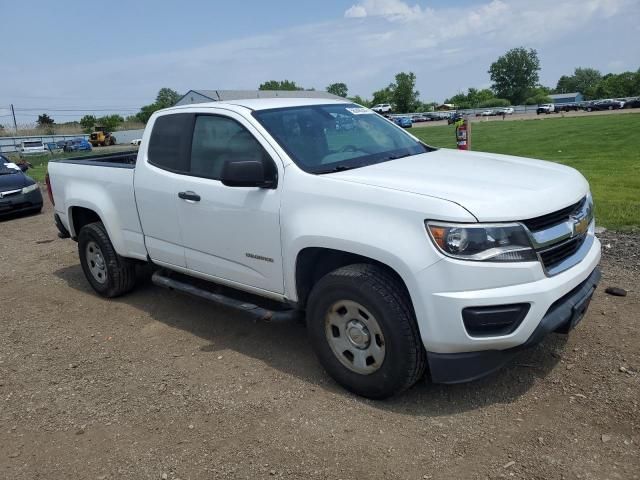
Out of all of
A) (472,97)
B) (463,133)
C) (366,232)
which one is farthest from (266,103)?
(472,97)

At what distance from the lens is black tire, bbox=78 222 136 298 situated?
5.63 meters

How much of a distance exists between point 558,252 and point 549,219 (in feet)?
0.68

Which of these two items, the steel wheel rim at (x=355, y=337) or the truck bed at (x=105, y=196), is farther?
the truck bed at (x=105, y=196)

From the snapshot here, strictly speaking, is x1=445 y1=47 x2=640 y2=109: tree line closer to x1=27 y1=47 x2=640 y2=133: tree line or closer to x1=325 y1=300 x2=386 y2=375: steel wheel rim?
x1=27 y1=47 x2=640 y2=133: tree line

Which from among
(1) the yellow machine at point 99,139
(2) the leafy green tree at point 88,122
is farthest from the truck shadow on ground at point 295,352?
(2) the leafy green tree at point 88,122

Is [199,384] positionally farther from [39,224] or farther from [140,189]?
[39,224]

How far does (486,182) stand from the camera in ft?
11.1

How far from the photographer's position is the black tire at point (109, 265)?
5.63 meters

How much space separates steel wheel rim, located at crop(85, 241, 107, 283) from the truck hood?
3.17 meters

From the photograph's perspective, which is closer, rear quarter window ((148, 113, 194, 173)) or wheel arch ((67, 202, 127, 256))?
rear quarter window ((148, 113, 194, 173))

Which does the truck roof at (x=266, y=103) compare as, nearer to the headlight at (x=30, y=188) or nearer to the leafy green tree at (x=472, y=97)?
the headlight at (x=30, y=188)

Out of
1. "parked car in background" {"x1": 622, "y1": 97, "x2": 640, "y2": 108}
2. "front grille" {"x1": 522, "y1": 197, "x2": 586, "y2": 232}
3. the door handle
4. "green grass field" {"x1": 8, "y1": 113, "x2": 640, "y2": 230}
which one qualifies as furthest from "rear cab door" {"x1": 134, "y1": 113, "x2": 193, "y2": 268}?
"parked car in background" {"x1": 622, "y1": 97, "x2": 640, "y2": 108}

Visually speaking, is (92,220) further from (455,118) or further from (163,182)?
(455,118)

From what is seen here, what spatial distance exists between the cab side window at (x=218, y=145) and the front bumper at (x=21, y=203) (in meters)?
8.54
